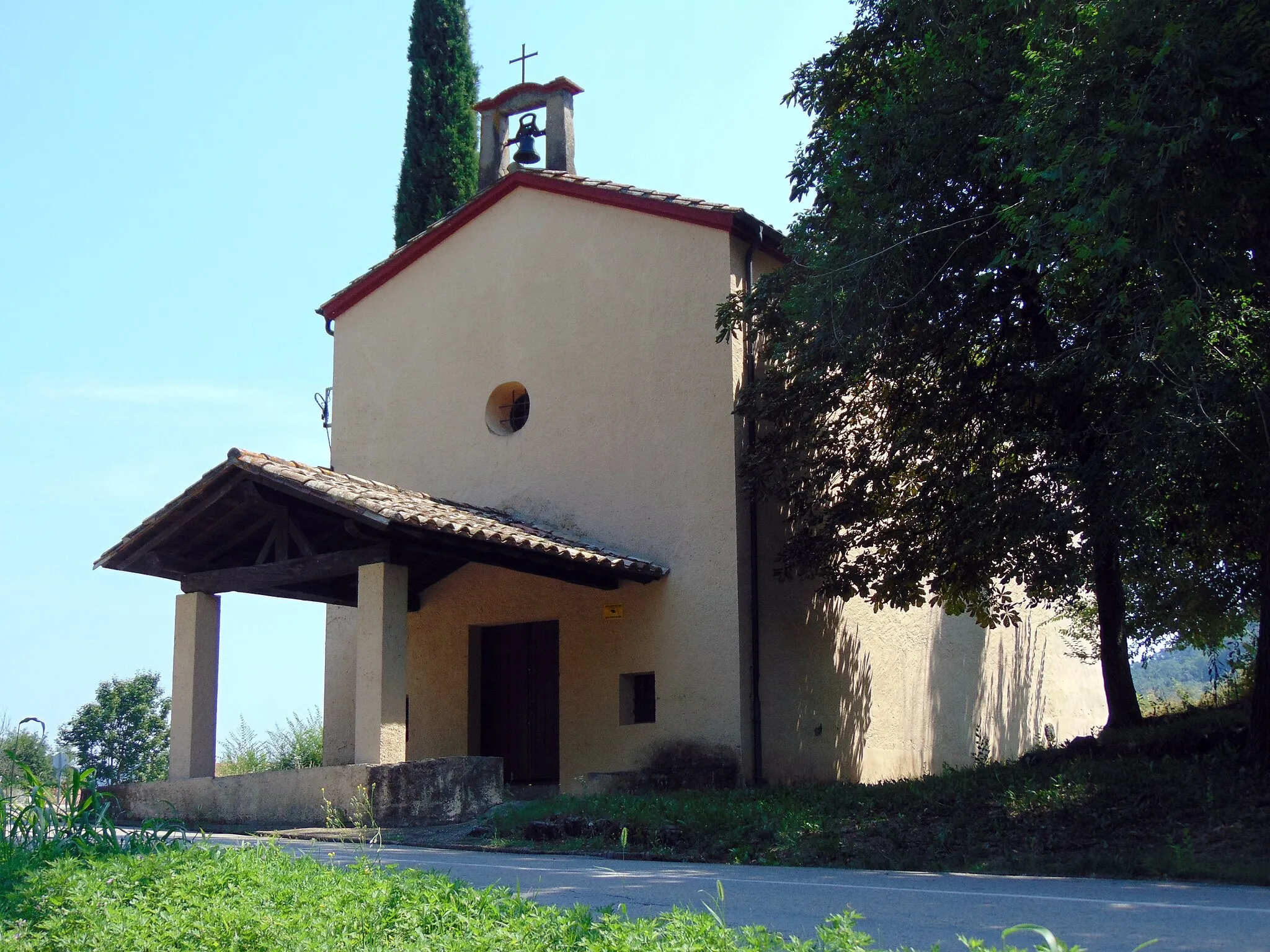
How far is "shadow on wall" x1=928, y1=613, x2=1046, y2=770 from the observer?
17.0m

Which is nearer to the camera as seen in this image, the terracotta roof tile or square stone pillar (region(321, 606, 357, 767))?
the terracotta roof tile

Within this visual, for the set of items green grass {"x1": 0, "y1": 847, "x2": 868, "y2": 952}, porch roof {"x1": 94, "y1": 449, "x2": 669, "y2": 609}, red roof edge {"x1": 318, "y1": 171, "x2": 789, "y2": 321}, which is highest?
red roof edge {"x1": 318, "y1": 171, "x2": 789, "y2": 321}

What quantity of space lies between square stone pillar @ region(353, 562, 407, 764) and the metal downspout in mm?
3671

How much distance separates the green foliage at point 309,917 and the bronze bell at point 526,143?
11.6 metres

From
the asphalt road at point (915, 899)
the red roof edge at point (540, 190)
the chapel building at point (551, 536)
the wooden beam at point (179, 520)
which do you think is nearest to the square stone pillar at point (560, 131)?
the chapel building at point (551, 536)

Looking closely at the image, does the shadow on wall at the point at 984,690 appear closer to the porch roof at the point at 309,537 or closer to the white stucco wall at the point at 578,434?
the white stucco wall at the point at 578,434

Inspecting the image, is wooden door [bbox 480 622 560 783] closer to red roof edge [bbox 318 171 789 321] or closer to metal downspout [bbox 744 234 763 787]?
metal downspout [bbox 744 234 763 787]

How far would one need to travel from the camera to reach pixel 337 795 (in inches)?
451

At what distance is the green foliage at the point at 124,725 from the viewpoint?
31109 mm

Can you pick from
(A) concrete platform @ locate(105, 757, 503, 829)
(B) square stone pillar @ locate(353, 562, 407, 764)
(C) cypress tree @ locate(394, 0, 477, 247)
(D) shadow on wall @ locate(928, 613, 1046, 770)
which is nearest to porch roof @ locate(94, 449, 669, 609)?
(B) square stone pillar @ locate(353, 562, 407, 764)

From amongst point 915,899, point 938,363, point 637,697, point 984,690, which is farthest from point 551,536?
point 984,690

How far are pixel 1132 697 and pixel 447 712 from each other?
795 cm

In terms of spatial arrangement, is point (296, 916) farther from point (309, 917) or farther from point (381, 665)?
point (381, 665)

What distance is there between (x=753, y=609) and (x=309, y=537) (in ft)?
16.5
